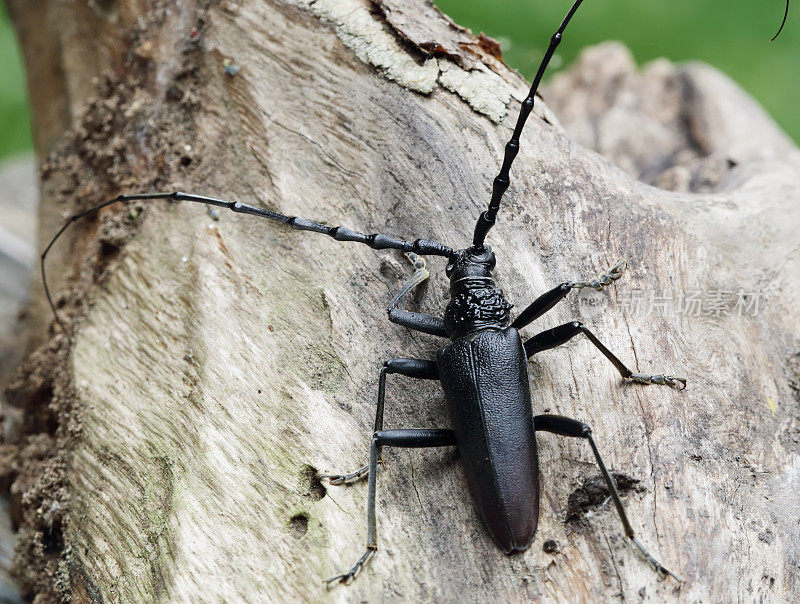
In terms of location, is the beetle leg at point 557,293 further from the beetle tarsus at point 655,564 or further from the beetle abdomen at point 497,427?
the beetle tarsus at point 655,564

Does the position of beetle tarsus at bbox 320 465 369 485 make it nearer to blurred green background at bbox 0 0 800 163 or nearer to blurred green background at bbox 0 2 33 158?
blurred green background at bbox 0 0 800 163

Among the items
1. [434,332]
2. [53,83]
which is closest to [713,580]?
[434,332]

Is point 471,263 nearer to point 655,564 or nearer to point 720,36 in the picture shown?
point 655,564

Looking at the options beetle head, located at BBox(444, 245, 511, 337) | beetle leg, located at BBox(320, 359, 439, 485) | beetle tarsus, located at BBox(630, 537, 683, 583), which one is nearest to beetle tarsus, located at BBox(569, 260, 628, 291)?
beetle head, located at BBox(444, 245, 511, 337)

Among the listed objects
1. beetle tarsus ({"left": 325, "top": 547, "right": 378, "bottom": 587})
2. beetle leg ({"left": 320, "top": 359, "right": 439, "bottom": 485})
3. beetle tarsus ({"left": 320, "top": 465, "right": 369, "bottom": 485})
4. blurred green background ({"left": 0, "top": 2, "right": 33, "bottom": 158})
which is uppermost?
beetle leg ({"left": 320, "top": 359, "right": 439, "bottom": 485})

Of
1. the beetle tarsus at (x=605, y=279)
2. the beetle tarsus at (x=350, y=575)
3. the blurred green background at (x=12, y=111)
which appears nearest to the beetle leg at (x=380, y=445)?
the beetle tarsus at (x=350, y=575)

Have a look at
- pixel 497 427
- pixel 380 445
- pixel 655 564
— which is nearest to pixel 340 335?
pixel 380 445

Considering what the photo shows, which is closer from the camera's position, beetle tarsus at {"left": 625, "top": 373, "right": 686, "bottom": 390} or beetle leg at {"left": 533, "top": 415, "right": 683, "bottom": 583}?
beetle leg at {"left": 533, "top": 415, "right": 683, "bottom": 583}
